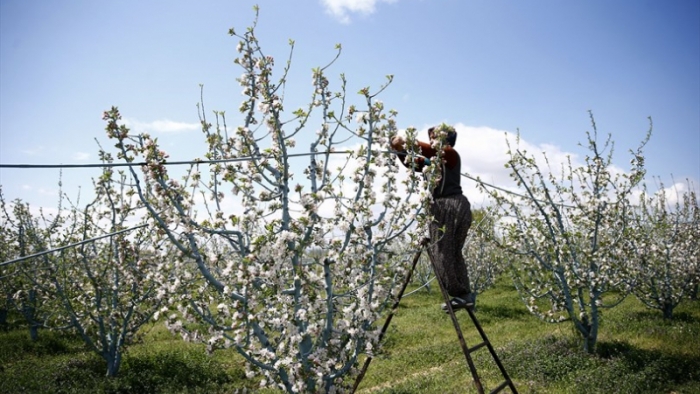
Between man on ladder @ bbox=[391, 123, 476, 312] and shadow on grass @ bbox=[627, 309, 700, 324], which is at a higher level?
man on ladder @ bbox=[391, 123, 476, 312]

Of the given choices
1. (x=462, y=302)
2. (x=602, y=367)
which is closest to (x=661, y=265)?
(x=602, y=367)

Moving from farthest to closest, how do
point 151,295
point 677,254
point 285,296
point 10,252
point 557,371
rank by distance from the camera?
point 10,252 < point 677,254 < point 151,295 < point 557,371 < point 285,296

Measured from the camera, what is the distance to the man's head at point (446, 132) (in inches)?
220

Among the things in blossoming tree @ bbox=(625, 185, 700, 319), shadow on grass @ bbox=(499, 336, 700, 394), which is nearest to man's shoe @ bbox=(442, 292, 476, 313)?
shadow on grass @ bbox=(499, 336, 700, 394)

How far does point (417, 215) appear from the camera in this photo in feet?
18.0

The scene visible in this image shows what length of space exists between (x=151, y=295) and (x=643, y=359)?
11.9 metres

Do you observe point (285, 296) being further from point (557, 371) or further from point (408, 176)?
point (557, 371)

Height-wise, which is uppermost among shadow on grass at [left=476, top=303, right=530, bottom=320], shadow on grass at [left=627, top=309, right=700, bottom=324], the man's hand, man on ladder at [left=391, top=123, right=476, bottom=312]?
the man's hand

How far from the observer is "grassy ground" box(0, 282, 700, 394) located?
888 cm

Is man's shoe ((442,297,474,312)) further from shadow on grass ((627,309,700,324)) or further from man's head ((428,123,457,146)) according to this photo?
shadow on grass ((627,309,700,324))

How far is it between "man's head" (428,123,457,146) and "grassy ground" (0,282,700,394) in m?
3.84

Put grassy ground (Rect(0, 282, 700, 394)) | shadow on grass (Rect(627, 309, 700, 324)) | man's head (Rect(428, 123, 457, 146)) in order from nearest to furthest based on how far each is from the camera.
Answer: man's head (Rect(428, 123, 457, 146))
grassy ground (Rect(0, 282, 700, 394))
shadow on grass (Rect(627, 309, 700, 324))

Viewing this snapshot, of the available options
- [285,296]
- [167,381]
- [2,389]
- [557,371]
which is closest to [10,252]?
[2,389]

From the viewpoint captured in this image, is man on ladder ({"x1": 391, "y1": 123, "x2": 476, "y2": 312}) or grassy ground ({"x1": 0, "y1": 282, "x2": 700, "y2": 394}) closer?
man on ladder ({"x1": 391, "y1": 123, "x2": 476, "y2": 312})
